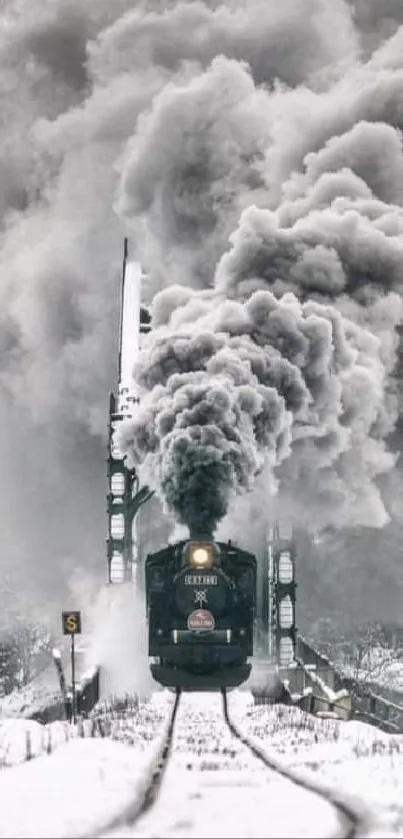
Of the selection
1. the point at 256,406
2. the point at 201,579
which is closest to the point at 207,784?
the point at 201,579

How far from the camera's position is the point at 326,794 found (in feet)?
27.7

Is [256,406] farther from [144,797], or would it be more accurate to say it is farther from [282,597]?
[144,797]

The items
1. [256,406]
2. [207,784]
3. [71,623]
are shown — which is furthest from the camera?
[256,406]

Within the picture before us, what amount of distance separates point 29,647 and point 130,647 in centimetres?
1818

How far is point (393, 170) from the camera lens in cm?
2738

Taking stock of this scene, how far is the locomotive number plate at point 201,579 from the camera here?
18297 millimetres

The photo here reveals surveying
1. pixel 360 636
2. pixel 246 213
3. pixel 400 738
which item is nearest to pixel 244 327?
pixel 246 213

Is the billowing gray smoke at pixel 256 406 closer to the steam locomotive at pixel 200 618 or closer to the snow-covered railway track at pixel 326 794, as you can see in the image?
the steam locomotive at pixel 200 618

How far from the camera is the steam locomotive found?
18.3 m

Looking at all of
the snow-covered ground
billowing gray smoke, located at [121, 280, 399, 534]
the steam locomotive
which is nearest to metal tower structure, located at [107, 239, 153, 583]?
billowing gray smoke, located at [121, 280, 399, 534]

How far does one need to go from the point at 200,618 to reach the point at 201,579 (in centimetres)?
72

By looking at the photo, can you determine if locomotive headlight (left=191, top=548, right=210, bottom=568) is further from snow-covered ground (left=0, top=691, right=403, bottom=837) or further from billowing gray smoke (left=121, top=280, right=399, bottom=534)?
snow-covered ground (left=0, top=691, right=403, bottom=837)

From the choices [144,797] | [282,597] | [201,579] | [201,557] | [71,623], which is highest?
[201,557]

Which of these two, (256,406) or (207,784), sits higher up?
(256,406)
